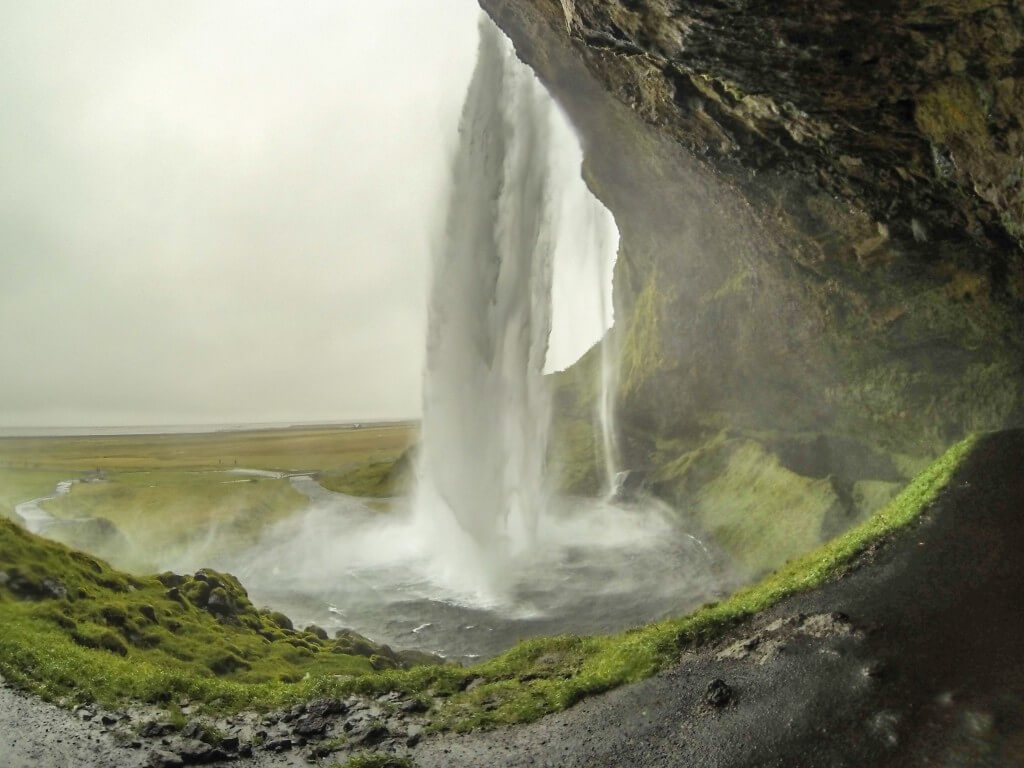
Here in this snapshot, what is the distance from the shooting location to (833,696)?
37.3ft

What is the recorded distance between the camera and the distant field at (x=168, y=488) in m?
44.8

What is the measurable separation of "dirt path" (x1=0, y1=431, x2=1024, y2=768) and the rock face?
951 cm

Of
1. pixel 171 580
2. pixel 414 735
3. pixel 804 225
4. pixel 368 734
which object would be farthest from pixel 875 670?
pixel 171 580

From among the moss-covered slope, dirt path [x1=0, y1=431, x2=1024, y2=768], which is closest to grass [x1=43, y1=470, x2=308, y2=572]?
the moss-covered slope

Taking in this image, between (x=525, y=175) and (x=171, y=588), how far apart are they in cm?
3228

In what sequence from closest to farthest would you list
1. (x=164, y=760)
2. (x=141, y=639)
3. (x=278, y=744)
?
(x=164, y=760) → (x=278, y=744) → (x=141, y=639)

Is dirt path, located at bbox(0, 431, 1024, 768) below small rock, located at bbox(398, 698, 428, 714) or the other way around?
the other way around

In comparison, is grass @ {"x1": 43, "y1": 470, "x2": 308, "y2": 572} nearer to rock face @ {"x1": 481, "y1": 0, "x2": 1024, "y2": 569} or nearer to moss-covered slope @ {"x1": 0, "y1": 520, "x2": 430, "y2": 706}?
moss-covered slope @ {"x1": 0, "y1": 520, "x2": 430, "y2": 706}

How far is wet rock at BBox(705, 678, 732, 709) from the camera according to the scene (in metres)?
12.1

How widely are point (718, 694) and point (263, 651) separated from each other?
623 inches

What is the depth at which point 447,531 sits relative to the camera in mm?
37000

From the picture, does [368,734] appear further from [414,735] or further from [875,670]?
[875,670]

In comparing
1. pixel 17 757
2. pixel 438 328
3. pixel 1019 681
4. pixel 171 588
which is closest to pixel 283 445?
pixel 438 328

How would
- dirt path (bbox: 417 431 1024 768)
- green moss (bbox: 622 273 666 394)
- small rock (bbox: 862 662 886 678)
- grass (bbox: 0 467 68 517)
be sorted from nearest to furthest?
dirt path (bbox: 417 431 1024 768), small rock (bbox: 862 662 886 678), green moss (bbox: 622 273 666 394), grass (bbox: 0 467 68 517)
